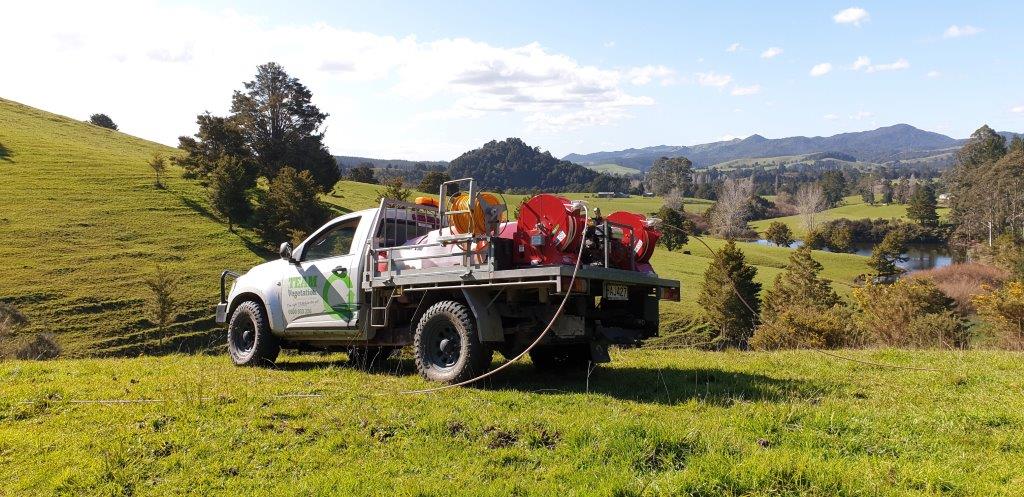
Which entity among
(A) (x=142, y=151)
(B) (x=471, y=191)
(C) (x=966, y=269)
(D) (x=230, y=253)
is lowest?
(C) (x=966, y=269)

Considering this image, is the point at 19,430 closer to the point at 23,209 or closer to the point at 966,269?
the point at 23,209

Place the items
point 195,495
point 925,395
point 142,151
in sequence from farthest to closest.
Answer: point 142,151
point 925,395
point 195,495

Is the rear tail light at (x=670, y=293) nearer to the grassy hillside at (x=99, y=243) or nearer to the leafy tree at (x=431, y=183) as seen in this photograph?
the grassy hillside at (x=99, y=243)

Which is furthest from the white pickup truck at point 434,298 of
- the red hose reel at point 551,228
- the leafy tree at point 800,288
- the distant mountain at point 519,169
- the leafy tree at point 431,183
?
the distant mountain at point 519,169

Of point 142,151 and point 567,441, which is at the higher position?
point 142,151

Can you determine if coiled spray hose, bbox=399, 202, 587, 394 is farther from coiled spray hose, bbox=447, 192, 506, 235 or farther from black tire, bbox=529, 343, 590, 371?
black tire, bbox=529, 343, 590, 371

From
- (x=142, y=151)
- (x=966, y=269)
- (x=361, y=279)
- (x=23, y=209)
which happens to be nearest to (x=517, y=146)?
(x=142, y=151)

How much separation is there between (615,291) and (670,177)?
6329 inches

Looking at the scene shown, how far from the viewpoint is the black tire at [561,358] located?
346 inches

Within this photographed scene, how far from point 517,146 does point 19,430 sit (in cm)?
18316

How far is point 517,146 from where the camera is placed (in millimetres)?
186750

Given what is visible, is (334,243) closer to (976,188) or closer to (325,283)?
(325,283)

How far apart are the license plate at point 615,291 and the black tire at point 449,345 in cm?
143

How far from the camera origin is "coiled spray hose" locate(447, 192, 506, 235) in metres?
7.58
